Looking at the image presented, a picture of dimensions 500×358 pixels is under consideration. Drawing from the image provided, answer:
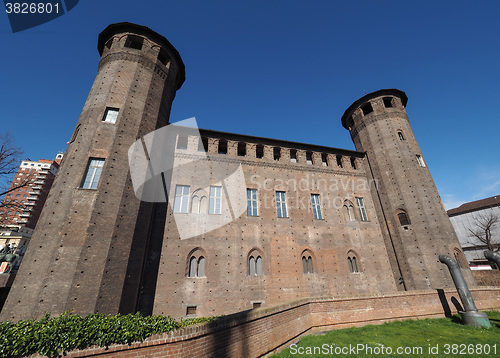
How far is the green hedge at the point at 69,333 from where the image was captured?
14.7 ft

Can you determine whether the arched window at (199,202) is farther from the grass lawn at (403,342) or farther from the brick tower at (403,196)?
the brick tower at (403,196)

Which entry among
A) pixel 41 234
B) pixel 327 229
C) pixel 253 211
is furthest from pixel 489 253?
pixel 41 234

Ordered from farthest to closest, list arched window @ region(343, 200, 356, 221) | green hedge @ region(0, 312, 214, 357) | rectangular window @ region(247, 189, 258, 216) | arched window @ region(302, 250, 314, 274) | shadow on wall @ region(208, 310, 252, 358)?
arched window @ region(343, 200, 356, 221), rectangular window @ region(247, 189, 258, 216), arched window @ region(302, 250, 314, 274), shadow on wall @ region(208, 310, 252, 358), green hedge @ region(0, 312, 214, 357)

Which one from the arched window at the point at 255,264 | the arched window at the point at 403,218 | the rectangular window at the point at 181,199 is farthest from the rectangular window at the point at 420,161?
the rectangular window at the point at 181,199

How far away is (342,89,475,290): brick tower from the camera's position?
15.4 meters

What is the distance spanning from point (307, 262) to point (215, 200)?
7.92 metres

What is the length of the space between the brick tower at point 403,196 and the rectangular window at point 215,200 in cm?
1352

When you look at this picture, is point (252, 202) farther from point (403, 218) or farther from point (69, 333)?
point (69, 333)

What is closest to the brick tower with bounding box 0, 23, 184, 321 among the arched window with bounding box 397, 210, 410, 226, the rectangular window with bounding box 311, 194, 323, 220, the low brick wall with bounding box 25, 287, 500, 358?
the low brick wall with bounding box 25, 287, 500, 358

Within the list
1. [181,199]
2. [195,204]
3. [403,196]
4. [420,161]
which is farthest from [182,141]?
[420,161]

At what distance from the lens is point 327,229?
16969 millimetres

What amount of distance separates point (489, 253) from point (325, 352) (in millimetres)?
14762

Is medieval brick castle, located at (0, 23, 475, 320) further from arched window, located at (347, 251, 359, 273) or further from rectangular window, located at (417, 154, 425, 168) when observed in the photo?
rectangular window, located at (417, 154, 425, 168)

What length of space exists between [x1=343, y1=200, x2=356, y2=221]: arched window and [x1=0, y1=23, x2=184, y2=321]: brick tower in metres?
14.7
